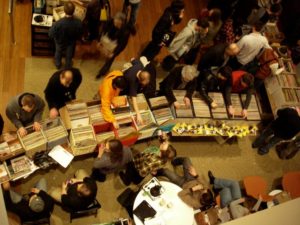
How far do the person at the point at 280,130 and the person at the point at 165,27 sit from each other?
241 cm

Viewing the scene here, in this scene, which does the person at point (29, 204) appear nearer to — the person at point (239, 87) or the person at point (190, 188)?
the person at point (190, 188)

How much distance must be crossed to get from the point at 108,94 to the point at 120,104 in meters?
0.37

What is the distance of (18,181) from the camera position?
19.8ft

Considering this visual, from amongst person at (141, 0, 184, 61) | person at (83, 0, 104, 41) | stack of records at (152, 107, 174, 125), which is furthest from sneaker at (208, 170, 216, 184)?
person at (83, 0, 104, 41)

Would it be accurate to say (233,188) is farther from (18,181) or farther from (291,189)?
(18,181)

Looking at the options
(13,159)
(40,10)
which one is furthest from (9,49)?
(13,159)

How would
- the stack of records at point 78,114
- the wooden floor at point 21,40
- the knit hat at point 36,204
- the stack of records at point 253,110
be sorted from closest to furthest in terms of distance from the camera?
the knit hat at point 36,204, the stack of records at point 78,114, the wooden floor at point 21,40, the stack of records at point 253,110

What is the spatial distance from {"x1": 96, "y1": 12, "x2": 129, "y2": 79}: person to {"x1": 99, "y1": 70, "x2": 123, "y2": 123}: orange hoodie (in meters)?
0.70

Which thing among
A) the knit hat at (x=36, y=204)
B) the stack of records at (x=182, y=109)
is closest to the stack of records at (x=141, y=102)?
the stack of records at (x=182, y=109)

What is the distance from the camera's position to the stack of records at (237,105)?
712 cm

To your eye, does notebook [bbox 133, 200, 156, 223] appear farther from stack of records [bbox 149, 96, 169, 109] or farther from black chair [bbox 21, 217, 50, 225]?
stack of records [bbox 149, 96, 169, 109]

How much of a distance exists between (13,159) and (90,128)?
1208 mm

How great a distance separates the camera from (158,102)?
263 inches

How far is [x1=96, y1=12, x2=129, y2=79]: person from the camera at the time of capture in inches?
246
